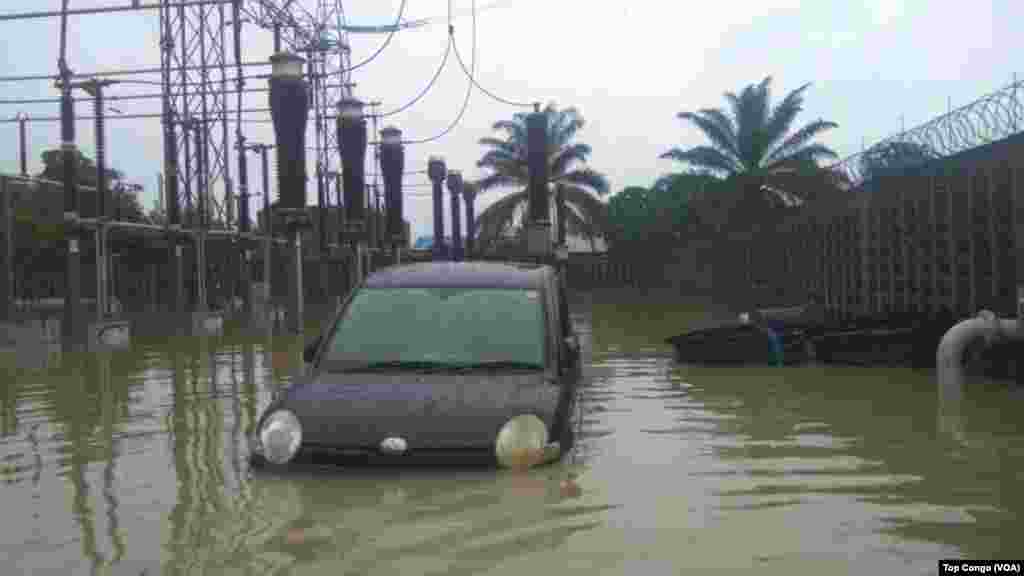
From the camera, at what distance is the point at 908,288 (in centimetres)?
1587

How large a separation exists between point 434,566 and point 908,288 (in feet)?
39.9

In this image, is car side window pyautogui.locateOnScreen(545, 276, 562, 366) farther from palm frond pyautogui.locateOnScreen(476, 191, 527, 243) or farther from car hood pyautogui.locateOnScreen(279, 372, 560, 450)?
palm frond pyautogui.locateOnScreen(476, 191, 527, 243)

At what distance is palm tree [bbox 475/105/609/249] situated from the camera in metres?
46.1

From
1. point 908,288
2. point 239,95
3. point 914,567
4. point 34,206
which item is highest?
point 239,95

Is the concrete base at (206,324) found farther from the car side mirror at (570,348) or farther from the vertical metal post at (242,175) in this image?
the car side mirror at (570,348)

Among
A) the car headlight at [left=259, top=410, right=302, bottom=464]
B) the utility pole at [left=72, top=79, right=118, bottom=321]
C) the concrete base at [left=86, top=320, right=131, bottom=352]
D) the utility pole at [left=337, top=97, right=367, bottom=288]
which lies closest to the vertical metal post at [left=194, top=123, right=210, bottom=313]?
the utility pole at [left=72, top=79, right=118, bottom=321]

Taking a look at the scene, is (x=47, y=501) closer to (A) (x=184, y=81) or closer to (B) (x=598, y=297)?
(A) (x=184, y=81)

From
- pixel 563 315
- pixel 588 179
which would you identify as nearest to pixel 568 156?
pixel 588 179

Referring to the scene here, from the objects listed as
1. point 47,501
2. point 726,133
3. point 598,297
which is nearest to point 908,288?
point 47,501

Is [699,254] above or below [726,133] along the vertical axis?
below

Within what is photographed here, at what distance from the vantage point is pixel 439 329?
7734 mm

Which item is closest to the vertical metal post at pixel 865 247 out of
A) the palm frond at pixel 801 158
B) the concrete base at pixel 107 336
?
the concrete base at pixel 107 336

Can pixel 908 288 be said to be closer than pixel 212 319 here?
Yes

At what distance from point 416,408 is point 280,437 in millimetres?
762
